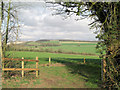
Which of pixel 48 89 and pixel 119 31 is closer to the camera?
pixel 119 31

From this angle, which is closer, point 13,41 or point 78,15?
point 13,41

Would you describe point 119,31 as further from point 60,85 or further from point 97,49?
point 60,85

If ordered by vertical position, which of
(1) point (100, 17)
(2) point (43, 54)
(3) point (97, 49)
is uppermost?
(1) point (100, 17)

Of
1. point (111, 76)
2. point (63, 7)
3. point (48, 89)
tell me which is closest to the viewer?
point (111, 76)

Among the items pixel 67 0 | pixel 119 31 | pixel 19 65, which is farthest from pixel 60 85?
pixel 67 0

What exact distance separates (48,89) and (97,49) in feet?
12.8

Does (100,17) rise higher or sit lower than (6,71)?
higher

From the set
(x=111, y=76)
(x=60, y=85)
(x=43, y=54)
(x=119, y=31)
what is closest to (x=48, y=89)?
(x=60, y=85)

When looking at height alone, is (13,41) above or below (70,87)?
above

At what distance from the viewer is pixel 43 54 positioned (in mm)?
29219

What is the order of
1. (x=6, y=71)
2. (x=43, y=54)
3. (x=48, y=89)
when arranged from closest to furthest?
(x=48, y=89) → (x=6, y=71) → (x=43, y=54)

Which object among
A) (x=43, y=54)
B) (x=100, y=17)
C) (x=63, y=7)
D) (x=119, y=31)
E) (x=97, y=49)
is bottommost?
(x=43, y=54)

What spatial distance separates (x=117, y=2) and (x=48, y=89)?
257 inches

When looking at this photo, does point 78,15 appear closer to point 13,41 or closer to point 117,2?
point 117,2
